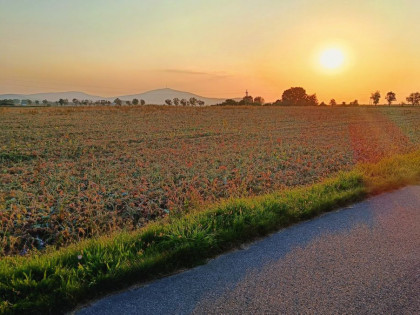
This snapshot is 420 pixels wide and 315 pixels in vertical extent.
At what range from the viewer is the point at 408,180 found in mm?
7223

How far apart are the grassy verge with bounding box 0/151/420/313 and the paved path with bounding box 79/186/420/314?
0.65ft

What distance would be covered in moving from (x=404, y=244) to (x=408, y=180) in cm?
389

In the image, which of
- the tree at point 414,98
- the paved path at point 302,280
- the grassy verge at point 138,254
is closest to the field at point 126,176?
the grassy verge at point 138,254

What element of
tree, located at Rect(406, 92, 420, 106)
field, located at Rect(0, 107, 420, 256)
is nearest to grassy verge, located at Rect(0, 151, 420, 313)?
field, located at Rect(0, 107, 420, 256)

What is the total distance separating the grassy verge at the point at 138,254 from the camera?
2949 millimetres

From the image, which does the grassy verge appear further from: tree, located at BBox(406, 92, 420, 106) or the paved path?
tree, located at BBox(406, 92, 420, 106)

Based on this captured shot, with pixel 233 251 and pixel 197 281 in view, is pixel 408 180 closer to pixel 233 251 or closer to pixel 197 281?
pixel 233 251

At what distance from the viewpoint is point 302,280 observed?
3.21 meters

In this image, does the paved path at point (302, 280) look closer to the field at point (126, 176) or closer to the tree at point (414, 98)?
the field at point (126, 176)

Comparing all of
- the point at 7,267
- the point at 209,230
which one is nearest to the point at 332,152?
the point at 209,230

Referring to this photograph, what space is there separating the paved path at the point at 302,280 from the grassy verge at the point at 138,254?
199 mm

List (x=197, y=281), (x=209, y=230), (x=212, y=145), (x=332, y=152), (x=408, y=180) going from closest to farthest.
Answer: (x=197, y=281) < (x=209, y=230) < (x=408, y=180) < (x=332, y=152) < (x=212, y=145)

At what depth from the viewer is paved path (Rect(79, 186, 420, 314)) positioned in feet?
9.22

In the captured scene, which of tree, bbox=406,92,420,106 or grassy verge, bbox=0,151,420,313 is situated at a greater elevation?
tree, bbox=406,92,420,106
